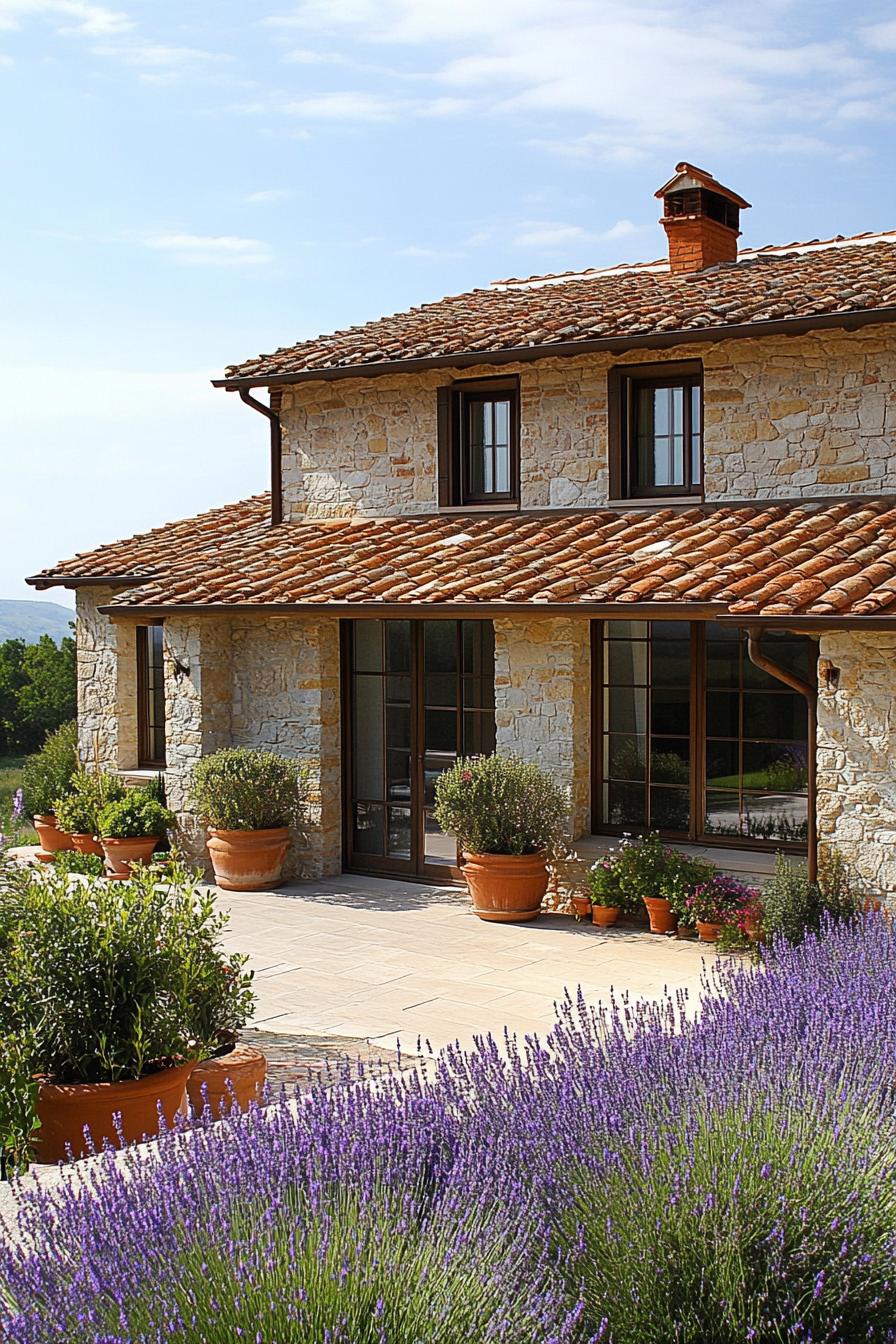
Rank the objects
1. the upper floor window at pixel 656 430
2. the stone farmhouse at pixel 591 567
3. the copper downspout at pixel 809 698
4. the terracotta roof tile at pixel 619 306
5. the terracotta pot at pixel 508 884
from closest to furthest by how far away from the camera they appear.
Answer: the copper downspout at pixel 809 698 < the stone farmhouse at pixel 591 567 < the terracotta pot at pixel 508 884 < the terracotta roof tile at pixel 619 306 < the upper floor window at pixel 656 430

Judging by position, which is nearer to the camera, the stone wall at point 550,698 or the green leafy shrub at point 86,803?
the stone wall at point 550,698

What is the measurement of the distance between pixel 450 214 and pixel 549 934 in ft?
20.3

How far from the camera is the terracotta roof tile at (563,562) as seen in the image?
29.4 ft

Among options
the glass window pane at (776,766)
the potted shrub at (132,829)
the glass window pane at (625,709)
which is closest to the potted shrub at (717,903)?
the glass window pane at (776,766)

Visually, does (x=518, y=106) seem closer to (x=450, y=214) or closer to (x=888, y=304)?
(x=450, y=214)

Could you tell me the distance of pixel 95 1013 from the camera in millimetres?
5109

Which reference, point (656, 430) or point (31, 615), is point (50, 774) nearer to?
point (656, 430)

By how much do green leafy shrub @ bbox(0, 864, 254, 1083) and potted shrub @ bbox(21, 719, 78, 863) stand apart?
8833 mm

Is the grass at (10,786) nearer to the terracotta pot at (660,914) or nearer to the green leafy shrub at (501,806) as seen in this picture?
the green leafy shrub at (501,806)

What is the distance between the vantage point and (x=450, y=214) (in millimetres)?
11445

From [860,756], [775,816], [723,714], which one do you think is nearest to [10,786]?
[723,714]

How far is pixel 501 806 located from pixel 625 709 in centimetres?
145

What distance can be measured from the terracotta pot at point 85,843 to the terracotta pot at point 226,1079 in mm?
8152

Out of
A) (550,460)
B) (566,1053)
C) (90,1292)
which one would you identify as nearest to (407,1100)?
(566,1053)
